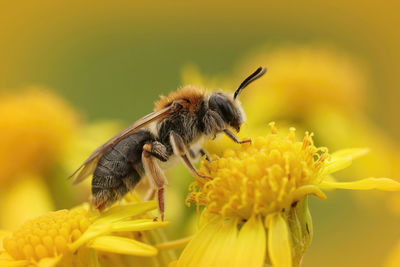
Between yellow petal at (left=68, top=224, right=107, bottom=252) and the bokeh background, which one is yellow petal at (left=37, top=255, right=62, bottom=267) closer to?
yellow petal at (left=68, top=224, right=107, bottom=252)

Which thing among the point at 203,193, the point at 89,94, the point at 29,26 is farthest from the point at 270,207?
the point at 29,26

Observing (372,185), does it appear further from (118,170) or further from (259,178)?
(118,170)

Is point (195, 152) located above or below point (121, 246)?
above

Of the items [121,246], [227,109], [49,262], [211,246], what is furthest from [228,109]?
[49,262]

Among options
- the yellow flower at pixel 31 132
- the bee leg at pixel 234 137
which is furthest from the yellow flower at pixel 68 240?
the yellow flower at pixel 31 132

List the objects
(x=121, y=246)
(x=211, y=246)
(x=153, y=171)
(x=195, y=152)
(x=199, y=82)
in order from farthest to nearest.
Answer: (x=199, y=82)
(x=195, y=152)
(x=153, y=171)
(x=211, y=246)
(x=121, y=246)

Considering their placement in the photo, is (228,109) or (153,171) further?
(228,109)

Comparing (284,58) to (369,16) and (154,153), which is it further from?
(369,16)
